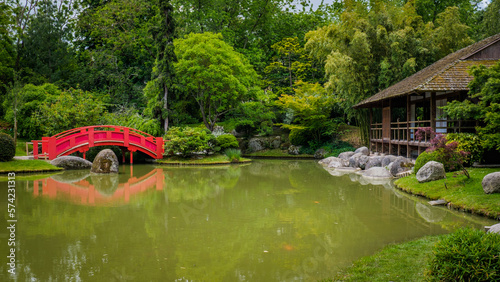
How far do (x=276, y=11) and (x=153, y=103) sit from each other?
53.7 feet

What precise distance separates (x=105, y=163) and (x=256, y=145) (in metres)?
12.7

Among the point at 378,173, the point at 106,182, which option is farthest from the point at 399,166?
the point at 106,182

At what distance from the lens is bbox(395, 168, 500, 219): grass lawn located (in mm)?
7578

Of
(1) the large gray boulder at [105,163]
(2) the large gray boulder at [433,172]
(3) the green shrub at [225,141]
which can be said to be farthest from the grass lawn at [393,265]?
(3) the green shrub at [225,141]

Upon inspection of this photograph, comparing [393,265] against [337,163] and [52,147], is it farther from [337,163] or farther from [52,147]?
[52,147]

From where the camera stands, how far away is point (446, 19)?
2164 centimetres

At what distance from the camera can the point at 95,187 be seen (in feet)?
39.4

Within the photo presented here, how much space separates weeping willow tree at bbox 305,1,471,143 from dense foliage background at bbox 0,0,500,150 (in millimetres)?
64

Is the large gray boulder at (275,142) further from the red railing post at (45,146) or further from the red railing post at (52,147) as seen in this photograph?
the red railing post at (45,146)

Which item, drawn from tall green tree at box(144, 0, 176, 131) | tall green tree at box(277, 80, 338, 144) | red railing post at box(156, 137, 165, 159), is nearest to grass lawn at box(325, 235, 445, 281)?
red railing post at box(156, 137, 165, 159)

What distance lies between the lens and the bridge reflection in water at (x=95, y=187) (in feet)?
32.1

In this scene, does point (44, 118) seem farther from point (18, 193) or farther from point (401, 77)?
point (401, 77)

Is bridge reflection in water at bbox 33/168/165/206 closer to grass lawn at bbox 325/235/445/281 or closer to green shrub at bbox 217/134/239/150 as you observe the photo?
grass lawn at bbox 325/235/445/281

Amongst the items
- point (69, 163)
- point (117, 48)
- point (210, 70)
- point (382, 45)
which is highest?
point (117, 48)
